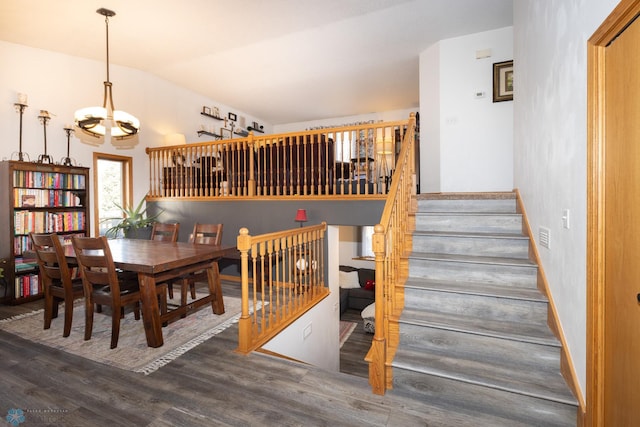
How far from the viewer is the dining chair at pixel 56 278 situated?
2.78m

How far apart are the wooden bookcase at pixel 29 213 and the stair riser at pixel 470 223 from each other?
4.37 meters

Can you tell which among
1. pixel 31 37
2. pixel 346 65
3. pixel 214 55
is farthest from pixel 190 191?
pixel 346 65

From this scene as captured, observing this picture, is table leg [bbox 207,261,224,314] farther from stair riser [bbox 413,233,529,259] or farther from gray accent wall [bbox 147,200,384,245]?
stair riser [bbox 413,233,529,259]

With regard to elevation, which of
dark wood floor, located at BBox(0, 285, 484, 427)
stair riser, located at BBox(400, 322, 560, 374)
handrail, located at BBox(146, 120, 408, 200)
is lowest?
dark wood floor, located at BBox(0, 285, 484, 427)

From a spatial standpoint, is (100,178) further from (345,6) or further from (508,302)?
(508,302)

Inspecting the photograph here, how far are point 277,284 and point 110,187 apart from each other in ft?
13.6

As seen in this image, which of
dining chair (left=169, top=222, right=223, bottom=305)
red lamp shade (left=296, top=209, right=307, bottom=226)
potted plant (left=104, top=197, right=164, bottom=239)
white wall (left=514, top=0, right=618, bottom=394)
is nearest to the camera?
white wall (left=514, top=0, right=618, bottom=394)

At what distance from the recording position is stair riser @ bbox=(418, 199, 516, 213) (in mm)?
3150

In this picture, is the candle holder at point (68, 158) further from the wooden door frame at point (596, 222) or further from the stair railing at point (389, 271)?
the wooden door frame at point (596, 222)

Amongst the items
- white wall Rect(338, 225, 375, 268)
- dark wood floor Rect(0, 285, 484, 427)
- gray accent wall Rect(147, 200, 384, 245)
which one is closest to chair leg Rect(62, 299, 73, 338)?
dark wood floor Rect(0, 285, 484, 427)

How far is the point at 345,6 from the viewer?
3.98m

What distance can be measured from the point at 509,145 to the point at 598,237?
3.65 m

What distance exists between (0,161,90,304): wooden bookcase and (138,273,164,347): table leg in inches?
76.6

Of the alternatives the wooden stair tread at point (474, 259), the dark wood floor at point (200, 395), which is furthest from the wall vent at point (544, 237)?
the dark wood floor at point (200, 395)
